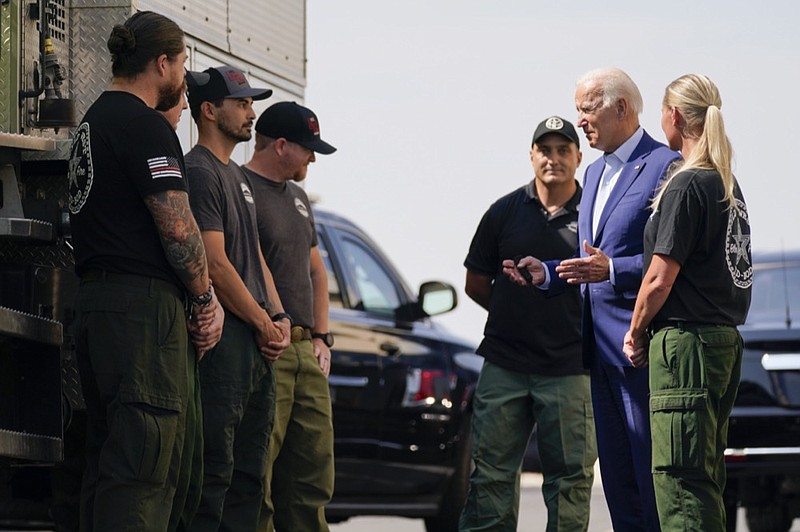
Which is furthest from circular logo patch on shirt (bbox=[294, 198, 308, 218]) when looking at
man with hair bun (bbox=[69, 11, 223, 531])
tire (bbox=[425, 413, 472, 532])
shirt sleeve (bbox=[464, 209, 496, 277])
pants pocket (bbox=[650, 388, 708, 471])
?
tire (bbox=[425, 413, 472, 532])

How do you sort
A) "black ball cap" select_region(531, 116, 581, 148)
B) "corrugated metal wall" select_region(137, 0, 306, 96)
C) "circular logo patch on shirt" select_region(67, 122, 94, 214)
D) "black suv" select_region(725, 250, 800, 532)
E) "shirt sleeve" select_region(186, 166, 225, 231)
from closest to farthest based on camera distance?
"circular logo patch on shirt" select_region(67, 122, 94, 214) < "shirt sleeve" select_region(186, 166, 225, 231) < "corrugated metal wall" select_region(137, 0, 306, 96) < "black ball cap" select_region(531, 116, 581, 148) < "black suv" select_region(725, 250, 800, 532)

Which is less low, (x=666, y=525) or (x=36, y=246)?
(x=36, y=246)

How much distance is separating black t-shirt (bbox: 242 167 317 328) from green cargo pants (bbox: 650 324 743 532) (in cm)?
165

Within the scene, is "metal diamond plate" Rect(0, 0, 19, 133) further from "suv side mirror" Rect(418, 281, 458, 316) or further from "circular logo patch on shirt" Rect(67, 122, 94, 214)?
"suv side mirror" Rect(418, 281, 458, 316)

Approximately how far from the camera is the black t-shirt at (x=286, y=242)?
6.90 meters

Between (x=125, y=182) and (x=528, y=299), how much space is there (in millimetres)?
2760

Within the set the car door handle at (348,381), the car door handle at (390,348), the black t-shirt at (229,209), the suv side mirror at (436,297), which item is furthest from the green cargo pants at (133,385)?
the suv side mirror at (436,297)

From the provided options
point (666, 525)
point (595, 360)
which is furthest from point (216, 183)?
point (666, 525)

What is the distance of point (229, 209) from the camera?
636cm

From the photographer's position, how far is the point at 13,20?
6348 millimetres

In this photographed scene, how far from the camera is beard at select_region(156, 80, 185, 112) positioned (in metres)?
5.68

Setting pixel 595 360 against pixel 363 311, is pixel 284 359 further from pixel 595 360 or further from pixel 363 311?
pixel 363 311

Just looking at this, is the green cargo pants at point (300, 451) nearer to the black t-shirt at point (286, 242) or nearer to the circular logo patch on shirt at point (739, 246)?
the black t-shirt at point (286, 242)

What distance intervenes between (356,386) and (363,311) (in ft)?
1.57
